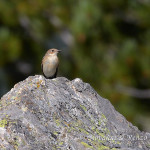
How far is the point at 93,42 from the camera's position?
10867 mm

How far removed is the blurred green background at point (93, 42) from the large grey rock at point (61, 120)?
551cm

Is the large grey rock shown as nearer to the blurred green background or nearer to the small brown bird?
the small brown bird

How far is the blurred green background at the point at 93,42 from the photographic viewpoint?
10625mm

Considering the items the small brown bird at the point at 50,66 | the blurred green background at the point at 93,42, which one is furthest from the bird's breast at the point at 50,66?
the blurred green background at the point at 93,42

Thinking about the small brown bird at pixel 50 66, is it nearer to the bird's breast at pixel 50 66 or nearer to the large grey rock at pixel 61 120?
the bird's breast at pixel 50 66

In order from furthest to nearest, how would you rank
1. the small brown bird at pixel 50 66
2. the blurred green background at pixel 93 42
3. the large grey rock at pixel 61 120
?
the blurred green background at pixel 93 42 → the small brown bird at pixel 50 66 → the large grey rock at pixel 61 120

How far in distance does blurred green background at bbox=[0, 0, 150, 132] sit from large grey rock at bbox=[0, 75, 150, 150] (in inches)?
217

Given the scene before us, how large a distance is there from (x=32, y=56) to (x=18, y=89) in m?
6.93

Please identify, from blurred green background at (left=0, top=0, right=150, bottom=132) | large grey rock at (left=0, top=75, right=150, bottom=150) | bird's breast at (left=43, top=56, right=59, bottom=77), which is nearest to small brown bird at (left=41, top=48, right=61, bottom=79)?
bird's breast at (left=43, top=56, right=59, bottom=77)

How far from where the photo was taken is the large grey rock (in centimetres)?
393

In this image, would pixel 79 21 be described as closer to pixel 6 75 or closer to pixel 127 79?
pixel 127 79

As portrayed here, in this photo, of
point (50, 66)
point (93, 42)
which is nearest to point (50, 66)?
point (50, 66)

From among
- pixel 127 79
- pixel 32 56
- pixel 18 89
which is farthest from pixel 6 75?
pixel 18 89

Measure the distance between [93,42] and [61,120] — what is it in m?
6.72
